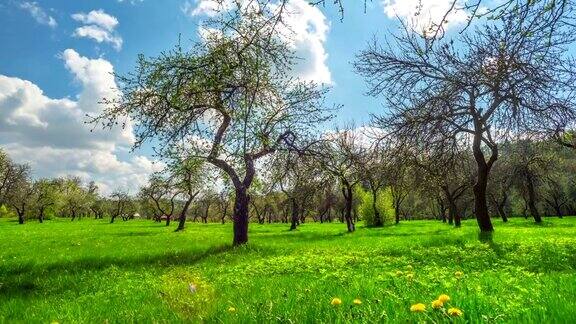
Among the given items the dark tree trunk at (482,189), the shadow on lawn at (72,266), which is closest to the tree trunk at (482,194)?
the dark tree trunk at (482,189)

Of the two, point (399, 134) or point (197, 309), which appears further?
point (399, 134)

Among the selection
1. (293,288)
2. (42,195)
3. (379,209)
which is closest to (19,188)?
(42,195)

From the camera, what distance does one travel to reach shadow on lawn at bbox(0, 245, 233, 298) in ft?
37.6

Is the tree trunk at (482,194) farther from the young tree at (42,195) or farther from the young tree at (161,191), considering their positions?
the young tree at (42,195)

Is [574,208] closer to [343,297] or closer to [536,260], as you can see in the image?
[536,260]

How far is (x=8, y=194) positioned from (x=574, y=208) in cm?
11209

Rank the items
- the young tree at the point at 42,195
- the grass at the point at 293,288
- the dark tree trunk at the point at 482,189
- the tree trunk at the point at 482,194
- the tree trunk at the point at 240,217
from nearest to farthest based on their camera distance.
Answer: the grass at the point at 293,288 → the tree trunk at the point at 240,217 → the dark tree trunk at the point at 482,189 → the tree trunk at the point at 482,194 → the young tree at the point at 42,195

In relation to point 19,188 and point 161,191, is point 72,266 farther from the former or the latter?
point 19,188

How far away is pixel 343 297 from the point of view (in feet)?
18.8

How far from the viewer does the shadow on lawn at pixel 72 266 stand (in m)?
11.5

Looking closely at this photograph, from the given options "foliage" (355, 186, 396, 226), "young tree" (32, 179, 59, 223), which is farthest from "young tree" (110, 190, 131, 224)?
→ "foliage" (355, 186, 396, 226)

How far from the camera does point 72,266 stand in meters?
15.4

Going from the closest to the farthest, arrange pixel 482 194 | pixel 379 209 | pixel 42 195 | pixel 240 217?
1. pixel 240 217
2. pixel 482 194
3. pixel 379 209
4. pixel 42 195

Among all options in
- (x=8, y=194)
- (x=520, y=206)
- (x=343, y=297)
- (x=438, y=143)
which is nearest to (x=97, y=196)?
(x=8, y=194)
